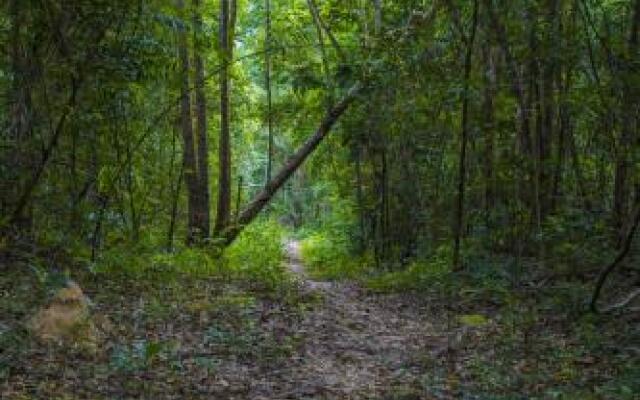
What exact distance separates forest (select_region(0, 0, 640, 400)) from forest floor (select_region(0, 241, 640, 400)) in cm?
4

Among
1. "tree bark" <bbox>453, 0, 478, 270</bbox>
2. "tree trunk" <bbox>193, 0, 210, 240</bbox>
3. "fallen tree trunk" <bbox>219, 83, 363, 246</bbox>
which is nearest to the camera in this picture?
"tree bark" <bbox>453, 0, 478, 270</bbox>

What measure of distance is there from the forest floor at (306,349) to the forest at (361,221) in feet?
0.12

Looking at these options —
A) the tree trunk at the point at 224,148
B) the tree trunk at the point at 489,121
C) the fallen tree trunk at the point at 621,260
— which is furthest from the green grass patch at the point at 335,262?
the fallen tree trunk at the point at 621,260

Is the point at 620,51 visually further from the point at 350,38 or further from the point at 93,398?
the point at 350,38

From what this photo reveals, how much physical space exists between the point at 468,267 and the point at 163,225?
8.79m

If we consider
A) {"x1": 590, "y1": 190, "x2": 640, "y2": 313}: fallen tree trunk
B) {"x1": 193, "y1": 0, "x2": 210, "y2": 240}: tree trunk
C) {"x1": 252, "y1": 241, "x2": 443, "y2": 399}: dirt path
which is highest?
{"x1": 193, "y1": 0, "x2": 210, "y2": 240}: tree trunk

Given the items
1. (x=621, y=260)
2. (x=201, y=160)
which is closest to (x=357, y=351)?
(x=621, y=260)

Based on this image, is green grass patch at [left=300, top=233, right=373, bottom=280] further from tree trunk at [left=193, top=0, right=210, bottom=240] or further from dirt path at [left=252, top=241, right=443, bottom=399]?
dirt path at [left=252, top=241, right=443, bottom=399]

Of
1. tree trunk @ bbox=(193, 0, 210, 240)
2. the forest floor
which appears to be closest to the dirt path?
the forest floor

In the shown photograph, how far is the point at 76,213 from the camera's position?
1028cm

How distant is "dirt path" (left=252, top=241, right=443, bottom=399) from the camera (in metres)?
6.51

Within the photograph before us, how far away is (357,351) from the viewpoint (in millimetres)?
8094

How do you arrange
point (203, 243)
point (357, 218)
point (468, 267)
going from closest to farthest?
point (468, 267), point (203, 243), point (357, 218)

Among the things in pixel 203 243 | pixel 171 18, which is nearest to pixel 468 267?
pixel 203 243
